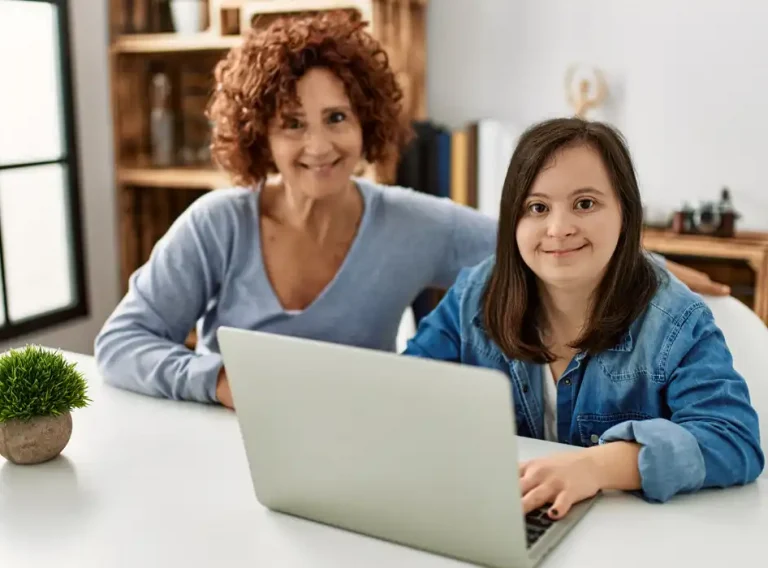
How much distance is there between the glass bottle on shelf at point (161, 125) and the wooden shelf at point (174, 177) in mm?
111

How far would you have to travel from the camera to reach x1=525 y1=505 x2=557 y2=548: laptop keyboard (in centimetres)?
94

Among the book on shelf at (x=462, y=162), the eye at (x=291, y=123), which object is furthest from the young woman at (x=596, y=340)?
the book on shelf at (x=462, y=162)

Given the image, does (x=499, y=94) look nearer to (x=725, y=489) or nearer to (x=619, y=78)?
(x=619, y=78)

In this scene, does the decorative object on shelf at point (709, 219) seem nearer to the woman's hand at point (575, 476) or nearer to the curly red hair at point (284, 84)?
the curly red hair at point (284, 84)

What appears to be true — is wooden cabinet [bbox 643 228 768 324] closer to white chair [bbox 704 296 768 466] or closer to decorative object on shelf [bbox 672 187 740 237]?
decorative object on shelf [bbox 672 187 740 237]

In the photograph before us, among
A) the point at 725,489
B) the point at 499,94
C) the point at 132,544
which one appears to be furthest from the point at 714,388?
the point at 499,94

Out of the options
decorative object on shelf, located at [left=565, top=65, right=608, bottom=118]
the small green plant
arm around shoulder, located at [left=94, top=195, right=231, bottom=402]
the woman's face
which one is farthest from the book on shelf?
the small green plant

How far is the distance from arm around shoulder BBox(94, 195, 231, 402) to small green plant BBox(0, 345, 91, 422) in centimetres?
23

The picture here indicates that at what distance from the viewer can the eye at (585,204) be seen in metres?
1.20

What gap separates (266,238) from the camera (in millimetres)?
1733

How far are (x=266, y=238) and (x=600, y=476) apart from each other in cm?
89

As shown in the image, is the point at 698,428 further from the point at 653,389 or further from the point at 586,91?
the point at 586,91

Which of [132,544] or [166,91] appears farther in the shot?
[166,91]

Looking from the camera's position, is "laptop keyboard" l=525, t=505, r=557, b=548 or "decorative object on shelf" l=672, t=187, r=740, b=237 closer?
"laptop keyboard" l=525, t=505, r=557, b=548
